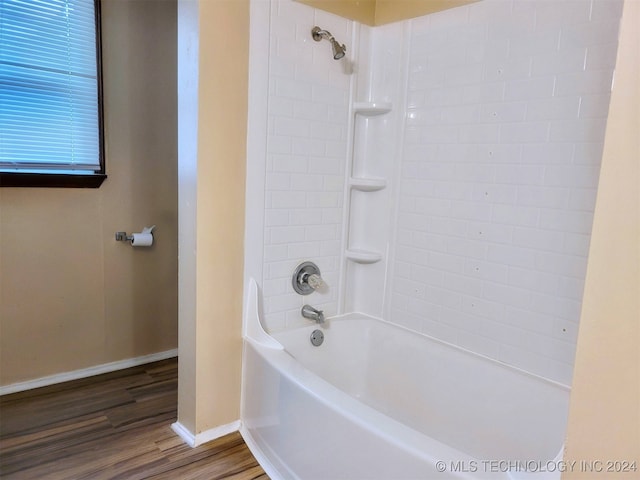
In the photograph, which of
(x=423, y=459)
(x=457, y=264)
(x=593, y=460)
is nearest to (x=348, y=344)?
(x=457, y=264)

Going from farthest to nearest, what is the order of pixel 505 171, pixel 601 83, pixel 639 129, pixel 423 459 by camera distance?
pixel 505 171 < pixel 601 83 < pixel 423 459 < pixel 639 129

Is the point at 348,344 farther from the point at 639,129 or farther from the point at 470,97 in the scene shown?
the point at 639,129

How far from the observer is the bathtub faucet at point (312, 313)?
2.44 meters

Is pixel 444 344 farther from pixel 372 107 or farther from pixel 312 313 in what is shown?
pixel 372 107

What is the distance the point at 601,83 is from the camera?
1.70m

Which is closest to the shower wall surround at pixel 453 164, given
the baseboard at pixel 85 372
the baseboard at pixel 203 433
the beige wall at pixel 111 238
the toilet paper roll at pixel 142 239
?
the baseboard at pixel 203 433

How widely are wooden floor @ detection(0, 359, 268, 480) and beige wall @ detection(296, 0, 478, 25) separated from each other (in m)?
2.13

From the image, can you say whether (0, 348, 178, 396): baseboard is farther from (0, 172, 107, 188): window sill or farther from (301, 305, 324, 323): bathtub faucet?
(301, 305, 324, 323): bathtub faucet

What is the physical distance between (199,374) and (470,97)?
1.75 meters

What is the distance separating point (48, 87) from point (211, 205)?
1.14m

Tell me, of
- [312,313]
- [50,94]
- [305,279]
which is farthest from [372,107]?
[50,94]

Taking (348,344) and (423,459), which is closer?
(423,459)

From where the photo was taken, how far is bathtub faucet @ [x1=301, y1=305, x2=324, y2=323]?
2.44 meters

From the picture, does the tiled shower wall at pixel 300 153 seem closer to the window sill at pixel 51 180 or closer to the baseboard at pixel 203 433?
the baseboard at pixel 203 433
